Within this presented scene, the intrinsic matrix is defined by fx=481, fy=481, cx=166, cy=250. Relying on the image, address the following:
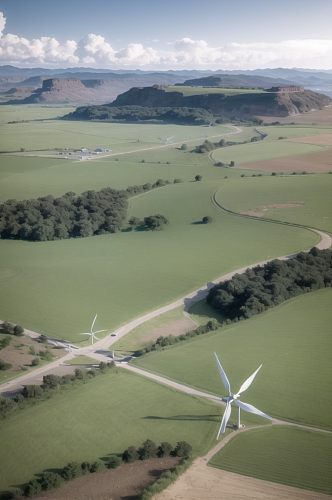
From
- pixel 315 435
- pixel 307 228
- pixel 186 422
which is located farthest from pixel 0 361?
pixel 307 228

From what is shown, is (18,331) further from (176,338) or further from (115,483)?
(115,483)

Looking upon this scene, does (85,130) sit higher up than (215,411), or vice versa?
(85,130)

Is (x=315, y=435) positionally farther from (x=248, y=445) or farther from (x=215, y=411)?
(x=215, y=411)

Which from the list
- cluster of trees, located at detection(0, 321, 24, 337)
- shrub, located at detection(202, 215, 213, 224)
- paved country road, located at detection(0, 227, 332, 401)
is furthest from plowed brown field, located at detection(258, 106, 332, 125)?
cluster of trees, located at detection(0, 321, 24, 337)

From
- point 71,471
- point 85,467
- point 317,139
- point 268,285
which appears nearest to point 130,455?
point 85,467

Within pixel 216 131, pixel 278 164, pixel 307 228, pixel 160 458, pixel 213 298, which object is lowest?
pixel 160 458

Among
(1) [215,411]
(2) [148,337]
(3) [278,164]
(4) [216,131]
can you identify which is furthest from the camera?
(4) [216,131]
